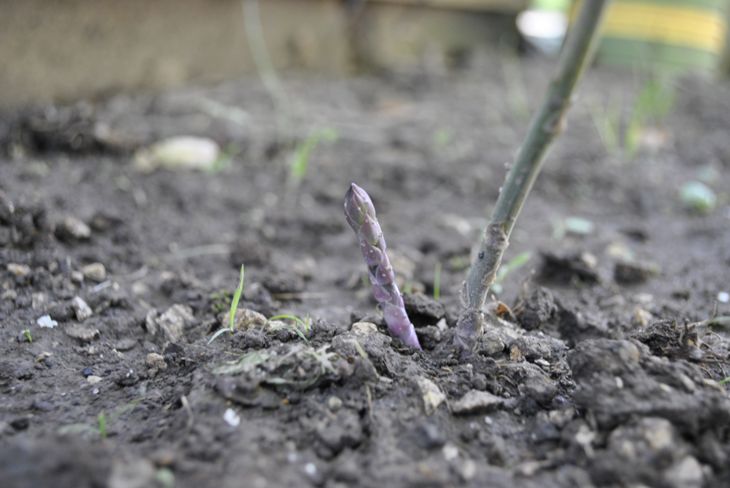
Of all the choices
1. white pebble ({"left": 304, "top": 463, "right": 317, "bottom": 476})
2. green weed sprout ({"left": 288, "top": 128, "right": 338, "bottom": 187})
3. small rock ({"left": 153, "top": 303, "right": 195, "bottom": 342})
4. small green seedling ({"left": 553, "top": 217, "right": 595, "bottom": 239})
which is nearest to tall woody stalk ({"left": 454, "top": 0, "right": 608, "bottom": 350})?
white pebble ({"left": 304, "top": 463, "right": 317, "bottom": 476})

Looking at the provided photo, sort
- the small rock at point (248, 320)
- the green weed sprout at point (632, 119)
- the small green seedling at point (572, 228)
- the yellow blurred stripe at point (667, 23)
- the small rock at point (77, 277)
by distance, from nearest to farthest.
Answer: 1. the small rock at point (248, 320)
2. the small rock at point (77, 277)
3. the small green seedling at point (572, 228)
4. the green weed sprout at point (632, 119)
5. the yellow blurred stripe at point (667, 23)

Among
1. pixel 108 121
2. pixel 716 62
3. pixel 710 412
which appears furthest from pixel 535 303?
pixel 716 62

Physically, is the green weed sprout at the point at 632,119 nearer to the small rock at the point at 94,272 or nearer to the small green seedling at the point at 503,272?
the small green seedling at the point at 503,272

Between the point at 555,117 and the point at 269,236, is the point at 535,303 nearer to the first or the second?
the point at 555,117

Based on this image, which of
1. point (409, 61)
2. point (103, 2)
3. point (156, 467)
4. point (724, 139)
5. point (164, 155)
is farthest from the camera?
point (409, 61)

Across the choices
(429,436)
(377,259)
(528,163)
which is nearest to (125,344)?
(377,259)

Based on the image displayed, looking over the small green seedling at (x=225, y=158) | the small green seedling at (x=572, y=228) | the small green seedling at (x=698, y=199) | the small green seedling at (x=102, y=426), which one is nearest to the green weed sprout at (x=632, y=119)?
the small green seedling at (x=698, y=199)

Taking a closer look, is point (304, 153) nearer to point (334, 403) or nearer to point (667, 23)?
point (334, 403)
